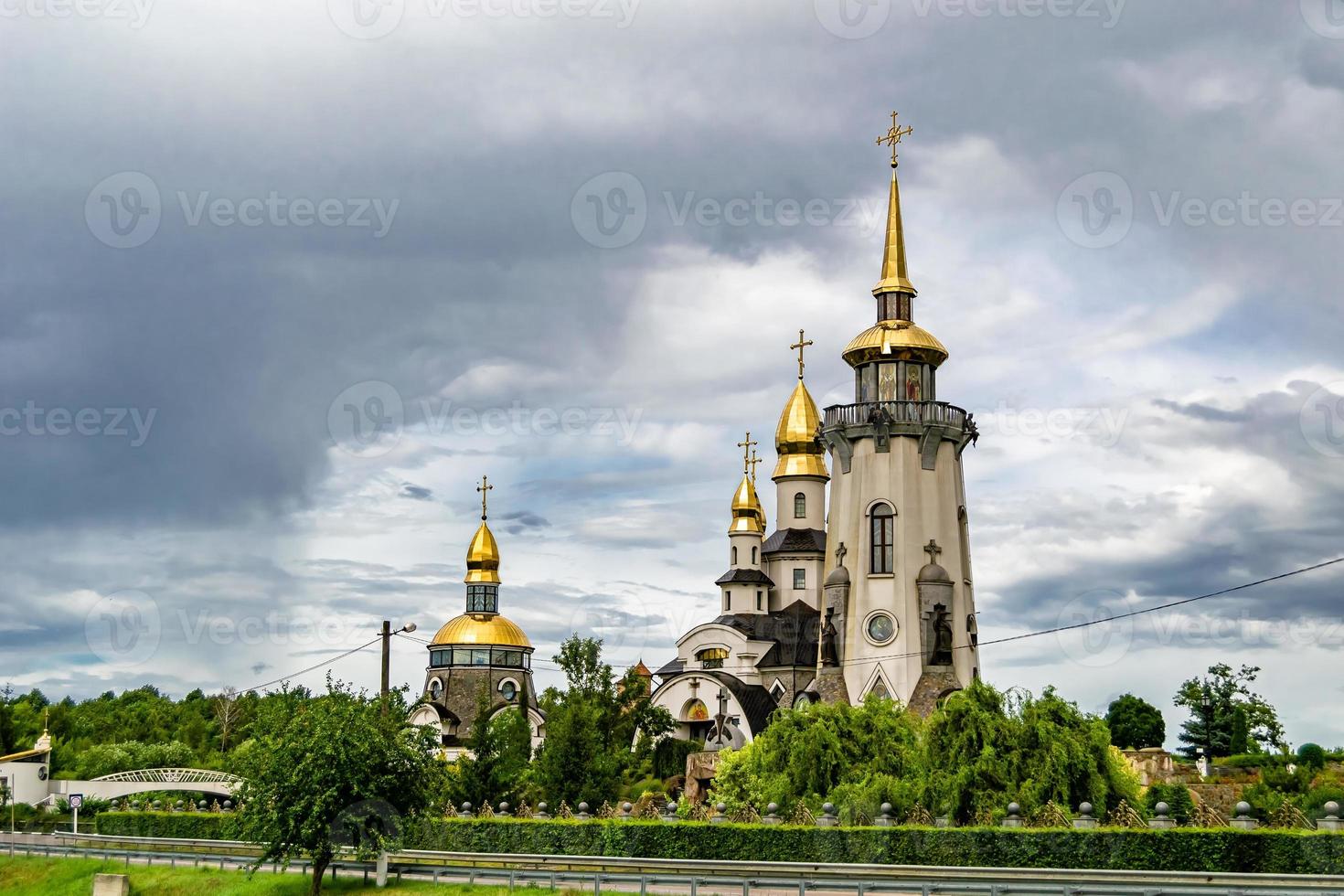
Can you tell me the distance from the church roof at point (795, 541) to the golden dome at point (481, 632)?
56.9ft

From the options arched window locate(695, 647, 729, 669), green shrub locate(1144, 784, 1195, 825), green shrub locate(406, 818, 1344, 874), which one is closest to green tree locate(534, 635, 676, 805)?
arched window locate(695, 647, 729, 669)

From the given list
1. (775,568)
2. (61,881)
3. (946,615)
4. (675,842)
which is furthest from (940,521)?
(61,881)

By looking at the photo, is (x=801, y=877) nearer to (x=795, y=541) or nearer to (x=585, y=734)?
(x=585, y=734)

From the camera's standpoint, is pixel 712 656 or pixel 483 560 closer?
pixel 712 656

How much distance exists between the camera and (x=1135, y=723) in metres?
88.8

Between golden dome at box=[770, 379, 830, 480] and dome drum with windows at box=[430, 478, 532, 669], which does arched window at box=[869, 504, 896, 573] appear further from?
dome drum with windows at box=[430, 478, 532, 669]

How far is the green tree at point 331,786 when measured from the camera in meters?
36.6

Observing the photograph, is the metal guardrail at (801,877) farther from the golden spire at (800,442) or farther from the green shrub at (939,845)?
the golden spire at (800,442)

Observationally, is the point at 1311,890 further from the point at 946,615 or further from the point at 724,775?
the point at 946,615

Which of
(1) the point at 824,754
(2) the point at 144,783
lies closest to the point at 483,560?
(2) the point at 144,783

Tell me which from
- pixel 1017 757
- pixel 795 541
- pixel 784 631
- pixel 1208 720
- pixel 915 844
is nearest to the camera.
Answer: pixel 915 844

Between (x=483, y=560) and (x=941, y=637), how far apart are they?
38083 millimetres

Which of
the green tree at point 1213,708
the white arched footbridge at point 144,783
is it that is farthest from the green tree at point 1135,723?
the white arched footbridge at point 144,783

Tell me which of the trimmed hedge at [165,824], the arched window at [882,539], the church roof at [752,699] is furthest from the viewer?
the church roof at [752,699]
